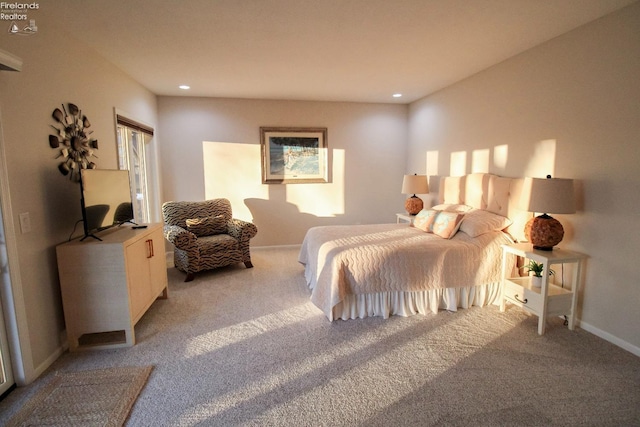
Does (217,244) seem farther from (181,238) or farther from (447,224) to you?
(447,224)

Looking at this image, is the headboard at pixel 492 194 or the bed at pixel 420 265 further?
the headboard at pixel 492 194

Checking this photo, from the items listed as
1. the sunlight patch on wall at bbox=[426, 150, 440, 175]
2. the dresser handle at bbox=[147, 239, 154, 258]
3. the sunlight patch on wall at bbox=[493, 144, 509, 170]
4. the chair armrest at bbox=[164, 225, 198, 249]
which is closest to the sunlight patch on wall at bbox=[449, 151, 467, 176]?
the sunlight patch on wall at bbox=[426, 150, 440, 175]

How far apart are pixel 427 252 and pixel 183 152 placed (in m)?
3.97

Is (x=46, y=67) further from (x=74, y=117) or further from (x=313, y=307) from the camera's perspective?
(x=313, y=307)

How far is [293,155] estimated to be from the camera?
536 centimetres

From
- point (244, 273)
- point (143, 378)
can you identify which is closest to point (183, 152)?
point (244, 273)

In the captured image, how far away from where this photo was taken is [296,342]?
2.52 meters

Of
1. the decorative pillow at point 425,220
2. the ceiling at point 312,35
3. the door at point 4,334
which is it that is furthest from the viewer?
the decorative pillow at point 425,220

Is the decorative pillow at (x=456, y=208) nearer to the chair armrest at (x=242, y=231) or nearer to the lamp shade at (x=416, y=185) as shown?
the lamp shade at (x=416, y=185)

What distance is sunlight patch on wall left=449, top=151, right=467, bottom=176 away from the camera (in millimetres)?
4180

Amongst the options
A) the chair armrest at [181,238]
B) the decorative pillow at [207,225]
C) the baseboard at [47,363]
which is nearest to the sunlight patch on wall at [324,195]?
the decorative pillow at [207,225]

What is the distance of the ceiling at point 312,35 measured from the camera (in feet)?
7.48

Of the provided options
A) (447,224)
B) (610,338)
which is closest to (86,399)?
(447,224)

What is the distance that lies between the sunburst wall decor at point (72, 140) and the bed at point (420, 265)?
2.21 metres
